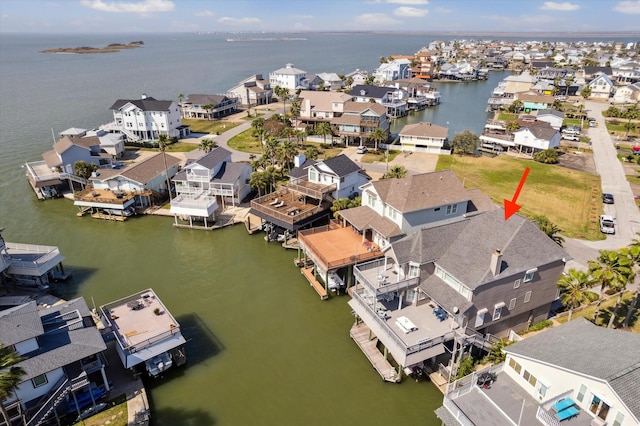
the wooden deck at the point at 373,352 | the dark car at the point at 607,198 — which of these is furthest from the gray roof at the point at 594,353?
the dark car at the point at 607,198

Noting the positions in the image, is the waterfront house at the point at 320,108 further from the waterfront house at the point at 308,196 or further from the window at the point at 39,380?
the window at the point at 39,380

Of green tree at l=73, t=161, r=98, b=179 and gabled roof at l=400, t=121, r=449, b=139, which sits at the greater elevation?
gabled roof at l=400, t=121, r=449, b=139

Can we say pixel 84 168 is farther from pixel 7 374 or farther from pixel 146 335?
pixel 7 374

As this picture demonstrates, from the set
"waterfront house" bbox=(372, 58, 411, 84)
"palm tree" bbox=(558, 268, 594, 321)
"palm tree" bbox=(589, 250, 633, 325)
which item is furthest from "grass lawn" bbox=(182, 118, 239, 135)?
"waterfront house" bbox=(372, 58, 411, 84)

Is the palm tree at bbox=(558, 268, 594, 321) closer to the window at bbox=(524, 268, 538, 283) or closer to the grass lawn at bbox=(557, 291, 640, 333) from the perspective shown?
the window at bbox=(524, 268, 538, 283)

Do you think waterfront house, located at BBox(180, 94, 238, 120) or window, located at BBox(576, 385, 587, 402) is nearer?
window, located at BBox(576, 385, 587, 402)
